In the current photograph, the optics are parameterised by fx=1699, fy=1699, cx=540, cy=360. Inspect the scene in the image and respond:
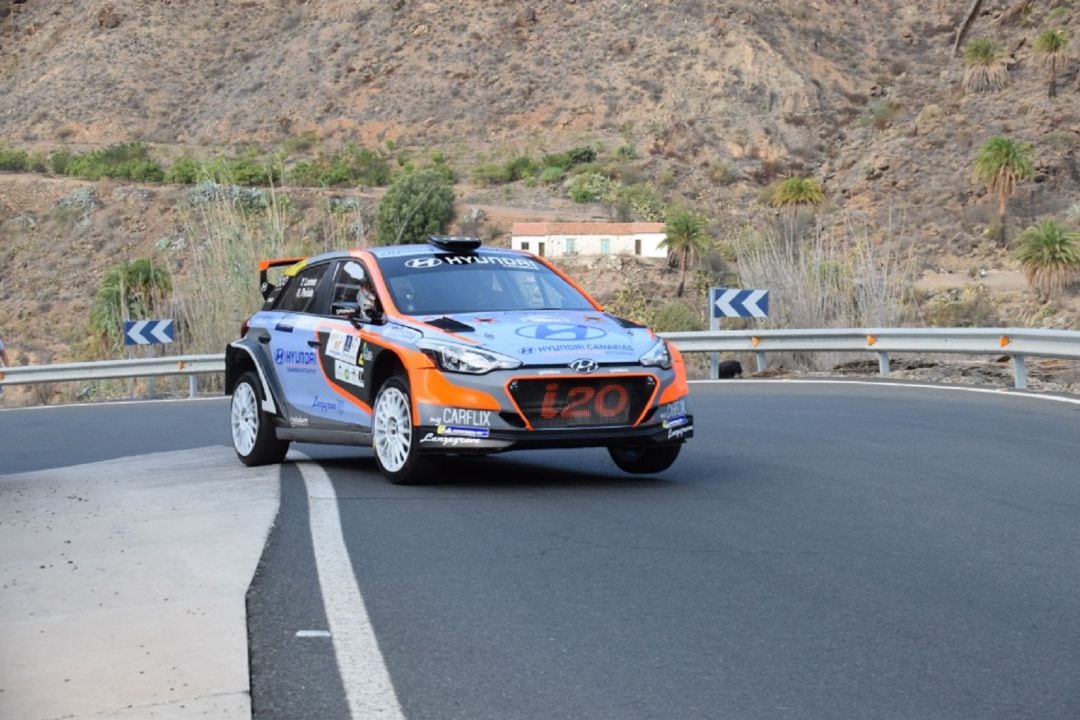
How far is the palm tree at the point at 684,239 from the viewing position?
61031 mm

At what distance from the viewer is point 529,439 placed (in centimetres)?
1046

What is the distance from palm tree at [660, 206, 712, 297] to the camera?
6103cm

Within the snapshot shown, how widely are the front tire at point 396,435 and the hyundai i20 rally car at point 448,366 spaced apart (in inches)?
0.4

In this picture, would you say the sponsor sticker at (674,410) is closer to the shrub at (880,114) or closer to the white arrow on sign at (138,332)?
the white arrow on sign at (138,332)

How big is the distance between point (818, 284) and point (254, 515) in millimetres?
19314

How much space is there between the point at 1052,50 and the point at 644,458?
62.4 meters

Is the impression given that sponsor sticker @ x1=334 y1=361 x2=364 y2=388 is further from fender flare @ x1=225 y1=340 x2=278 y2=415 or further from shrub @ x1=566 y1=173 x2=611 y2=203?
shrub @ x1=566 y1=173 x2=611 y2=203

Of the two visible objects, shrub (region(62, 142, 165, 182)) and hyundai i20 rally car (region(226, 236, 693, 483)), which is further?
shrub (region(62, 142, 165, 182))

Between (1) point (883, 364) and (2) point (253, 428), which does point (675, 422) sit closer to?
(2) point (253, 428)

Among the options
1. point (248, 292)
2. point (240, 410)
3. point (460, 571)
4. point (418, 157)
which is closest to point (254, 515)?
point (460, 571)

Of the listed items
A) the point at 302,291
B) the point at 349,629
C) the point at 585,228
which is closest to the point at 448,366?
the point at 302,291

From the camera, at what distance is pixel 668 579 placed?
753 cm

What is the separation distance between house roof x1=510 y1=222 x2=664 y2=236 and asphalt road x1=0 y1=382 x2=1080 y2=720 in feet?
165

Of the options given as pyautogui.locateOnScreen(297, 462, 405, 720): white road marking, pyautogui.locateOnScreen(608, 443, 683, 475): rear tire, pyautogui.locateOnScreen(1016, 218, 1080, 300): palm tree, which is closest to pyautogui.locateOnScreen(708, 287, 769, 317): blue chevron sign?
pyautogui.locateOnScreen(608, 443, 683, 475): rear tire
